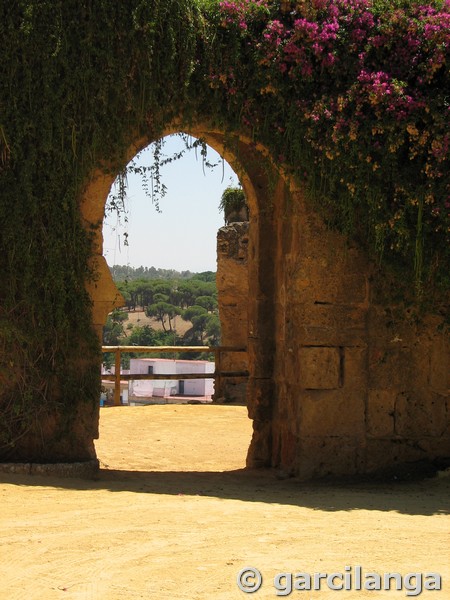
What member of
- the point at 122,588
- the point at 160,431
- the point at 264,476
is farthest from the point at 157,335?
the point at 122,588

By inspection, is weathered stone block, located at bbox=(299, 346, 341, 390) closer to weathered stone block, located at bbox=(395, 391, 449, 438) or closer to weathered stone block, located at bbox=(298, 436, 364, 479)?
weathered stone block, located at bbox=(298, 436, 364, 479)

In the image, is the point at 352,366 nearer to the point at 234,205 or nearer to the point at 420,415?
the point at 420,415

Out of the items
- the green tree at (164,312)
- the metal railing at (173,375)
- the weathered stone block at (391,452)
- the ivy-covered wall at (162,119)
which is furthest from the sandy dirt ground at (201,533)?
the green tree at (164,312)

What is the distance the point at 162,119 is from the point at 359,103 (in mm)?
1738

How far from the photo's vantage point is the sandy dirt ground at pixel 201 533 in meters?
3.50

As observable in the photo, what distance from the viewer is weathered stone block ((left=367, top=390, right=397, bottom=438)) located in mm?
7285

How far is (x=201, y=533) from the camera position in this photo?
4410 mm

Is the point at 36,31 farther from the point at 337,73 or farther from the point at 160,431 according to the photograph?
the point at 160,431

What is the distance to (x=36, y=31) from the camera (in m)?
6.46

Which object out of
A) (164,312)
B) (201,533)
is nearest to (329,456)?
(201,533)

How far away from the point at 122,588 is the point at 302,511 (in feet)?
7.07
